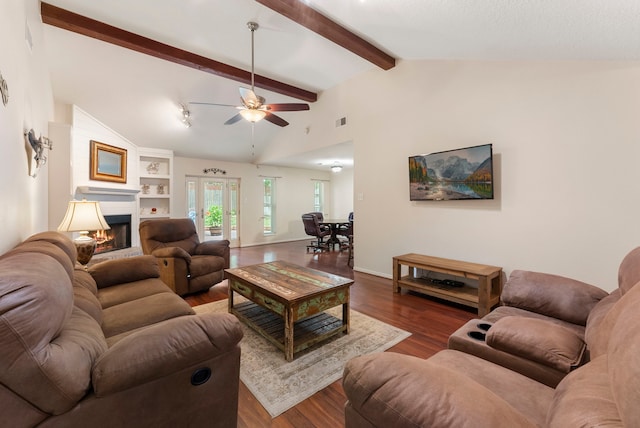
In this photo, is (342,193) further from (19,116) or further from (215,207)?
(19,116)

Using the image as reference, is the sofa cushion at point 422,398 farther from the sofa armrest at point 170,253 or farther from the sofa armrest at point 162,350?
the sofa armrest at point 170,253

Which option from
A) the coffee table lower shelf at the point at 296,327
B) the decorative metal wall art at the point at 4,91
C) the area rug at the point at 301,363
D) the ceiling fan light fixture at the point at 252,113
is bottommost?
the area rug at the point at 301,363

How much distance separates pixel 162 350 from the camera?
3.50ft

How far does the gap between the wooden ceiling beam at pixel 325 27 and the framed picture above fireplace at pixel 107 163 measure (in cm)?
410

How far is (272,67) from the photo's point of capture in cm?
426

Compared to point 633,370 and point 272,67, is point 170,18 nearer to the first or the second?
point 272,67

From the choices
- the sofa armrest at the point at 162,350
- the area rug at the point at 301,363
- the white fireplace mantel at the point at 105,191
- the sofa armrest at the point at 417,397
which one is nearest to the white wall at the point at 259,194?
the white fireplace mantel at the point at 105,191

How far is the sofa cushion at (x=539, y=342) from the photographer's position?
1.16 metres

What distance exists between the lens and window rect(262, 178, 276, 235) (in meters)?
7.95

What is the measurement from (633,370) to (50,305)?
159cm

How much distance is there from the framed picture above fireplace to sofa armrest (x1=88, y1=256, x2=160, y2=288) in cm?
318

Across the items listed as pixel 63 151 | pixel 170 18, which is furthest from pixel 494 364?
pixel 63 151

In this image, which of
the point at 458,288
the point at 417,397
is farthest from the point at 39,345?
the point at 458,288

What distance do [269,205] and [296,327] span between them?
586 centimetres
